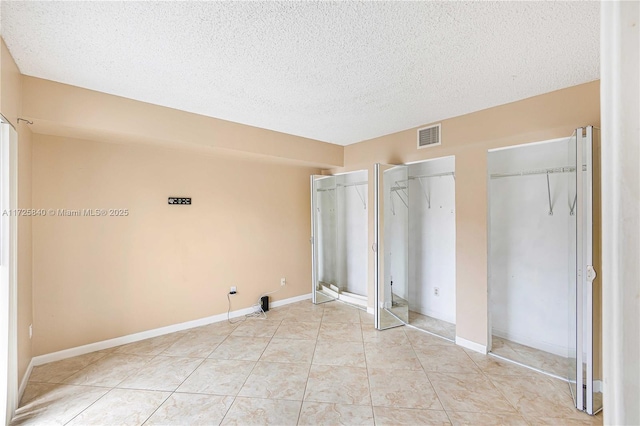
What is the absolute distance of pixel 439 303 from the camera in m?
3.83

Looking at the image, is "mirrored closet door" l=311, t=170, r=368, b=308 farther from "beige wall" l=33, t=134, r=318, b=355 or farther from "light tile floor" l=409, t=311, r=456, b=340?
"light tile floor" l=409, t=311, r=456, b=340

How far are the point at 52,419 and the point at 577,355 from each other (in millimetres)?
3993

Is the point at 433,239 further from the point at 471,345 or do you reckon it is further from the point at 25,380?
the point at 25,380

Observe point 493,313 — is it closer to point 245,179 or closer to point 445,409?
point 445,409

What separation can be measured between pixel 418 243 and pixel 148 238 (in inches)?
142

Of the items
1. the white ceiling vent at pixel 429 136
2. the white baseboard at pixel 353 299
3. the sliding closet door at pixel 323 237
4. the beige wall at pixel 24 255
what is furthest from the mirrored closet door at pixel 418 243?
the beige wall at pixel 24 255

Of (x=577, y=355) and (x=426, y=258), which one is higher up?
(x=426, y=258)

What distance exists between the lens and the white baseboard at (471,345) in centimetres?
288

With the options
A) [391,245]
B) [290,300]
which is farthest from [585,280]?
[290,300]

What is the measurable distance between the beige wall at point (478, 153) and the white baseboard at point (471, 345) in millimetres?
40

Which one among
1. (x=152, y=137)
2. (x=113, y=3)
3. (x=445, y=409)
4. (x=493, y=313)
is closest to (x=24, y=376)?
(x=152, y=137)

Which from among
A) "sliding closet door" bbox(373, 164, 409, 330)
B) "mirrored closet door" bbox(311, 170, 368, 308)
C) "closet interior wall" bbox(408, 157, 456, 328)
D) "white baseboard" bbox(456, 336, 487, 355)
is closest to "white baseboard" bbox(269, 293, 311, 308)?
"mirrored closet door" bbox(311, 170, 368, 308)

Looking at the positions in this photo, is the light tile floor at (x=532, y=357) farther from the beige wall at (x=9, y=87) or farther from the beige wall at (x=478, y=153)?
the beige wall at (x=9, y=87)

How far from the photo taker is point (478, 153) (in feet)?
9.57
